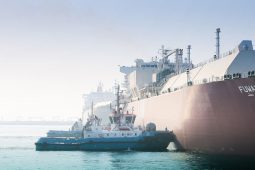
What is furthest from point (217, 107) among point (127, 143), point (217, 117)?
point (127, 143)

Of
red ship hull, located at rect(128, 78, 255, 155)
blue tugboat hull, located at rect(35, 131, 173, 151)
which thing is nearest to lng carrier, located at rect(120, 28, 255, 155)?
red ship hull, located at rect(128, 78, 255, 155)

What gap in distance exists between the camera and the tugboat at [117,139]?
42.4 metres

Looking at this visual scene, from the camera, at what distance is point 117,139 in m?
43.0

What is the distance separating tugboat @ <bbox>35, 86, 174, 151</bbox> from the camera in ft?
139

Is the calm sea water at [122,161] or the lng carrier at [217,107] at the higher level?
the lng carrier at [217,107]

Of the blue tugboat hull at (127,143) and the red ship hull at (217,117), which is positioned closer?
the red ship hull at (217,117)

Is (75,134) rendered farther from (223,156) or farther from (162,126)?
(223,156)

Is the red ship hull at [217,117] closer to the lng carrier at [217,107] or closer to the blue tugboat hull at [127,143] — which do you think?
the lng carrier at [217,107]

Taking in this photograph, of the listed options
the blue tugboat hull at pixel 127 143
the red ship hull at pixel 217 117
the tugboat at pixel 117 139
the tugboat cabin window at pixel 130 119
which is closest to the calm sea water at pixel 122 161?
the red ship hull at pixel 217 117

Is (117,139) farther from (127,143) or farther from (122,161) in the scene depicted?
(122,161)

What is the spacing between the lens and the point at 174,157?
1451 inches

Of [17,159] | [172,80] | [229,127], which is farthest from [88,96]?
[229,127]

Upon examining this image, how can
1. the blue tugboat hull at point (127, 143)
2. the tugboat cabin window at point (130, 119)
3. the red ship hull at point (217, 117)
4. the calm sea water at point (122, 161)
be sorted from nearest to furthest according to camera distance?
the red ship hull at point (217, 117) < the calm sea water at point (122, 161) < the blue tugboat hull at point (127, 143) < the tugboat cabin window at point (130, 119)

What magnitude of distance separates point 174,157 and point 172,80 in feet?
57.7
